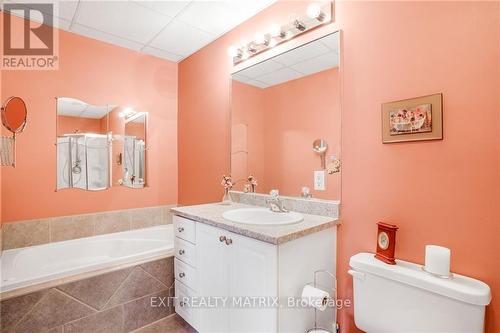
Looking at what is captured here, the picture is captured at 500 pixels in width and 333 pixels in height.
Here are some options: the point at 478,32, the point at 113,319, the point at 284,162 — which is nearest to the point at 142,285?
the point at 113,319

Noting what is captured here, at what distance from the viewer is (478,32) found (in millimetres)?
1036

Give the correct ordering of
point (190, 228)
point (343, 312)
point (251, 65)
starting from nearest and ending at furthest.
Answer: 1. point (343, 312)
2. point (190, 228)
3. point (251, 65)

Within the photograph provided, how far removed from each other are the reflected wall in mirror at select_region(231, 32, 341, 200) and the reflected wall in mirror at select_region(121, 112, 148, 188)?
1.16m

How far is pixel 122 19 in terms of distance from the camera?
212 centimetres

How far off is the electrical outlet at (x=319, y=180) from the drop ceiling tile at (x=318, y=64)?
2.18 feet

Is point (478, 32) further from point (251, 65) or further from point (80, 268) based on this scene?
point (80, 268)

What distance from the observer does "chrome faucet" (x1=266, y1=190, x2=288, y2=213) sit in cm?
174

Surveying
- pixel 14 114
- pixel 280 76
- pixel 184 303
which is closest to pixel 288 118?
pixel 280 76

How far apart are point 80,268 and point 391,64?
227 cm

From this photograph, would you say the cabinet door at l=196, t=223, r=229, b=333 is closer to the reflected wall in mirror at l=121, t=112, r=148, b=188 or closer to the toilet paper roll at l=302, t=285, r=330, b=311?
the toilet paper roll at l=302, t=285, r=330, b=311

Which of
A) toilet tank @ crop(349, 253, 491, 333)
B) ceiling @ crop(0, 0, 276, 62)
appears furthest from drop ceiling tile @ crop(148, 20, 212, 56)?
toilet tank @ crop(349, 253, 491, 333)

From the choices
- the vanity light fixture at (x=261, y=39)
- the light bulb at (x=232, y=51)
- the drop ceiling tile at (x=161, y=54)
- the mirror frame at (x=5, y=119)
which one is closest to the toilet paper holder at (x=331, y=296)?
the vanity light fixture at (x=261, y=39)

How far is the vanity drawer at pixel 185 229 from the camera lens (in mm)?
1731

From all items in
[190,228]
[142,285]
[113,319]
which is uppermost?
[190,228]
